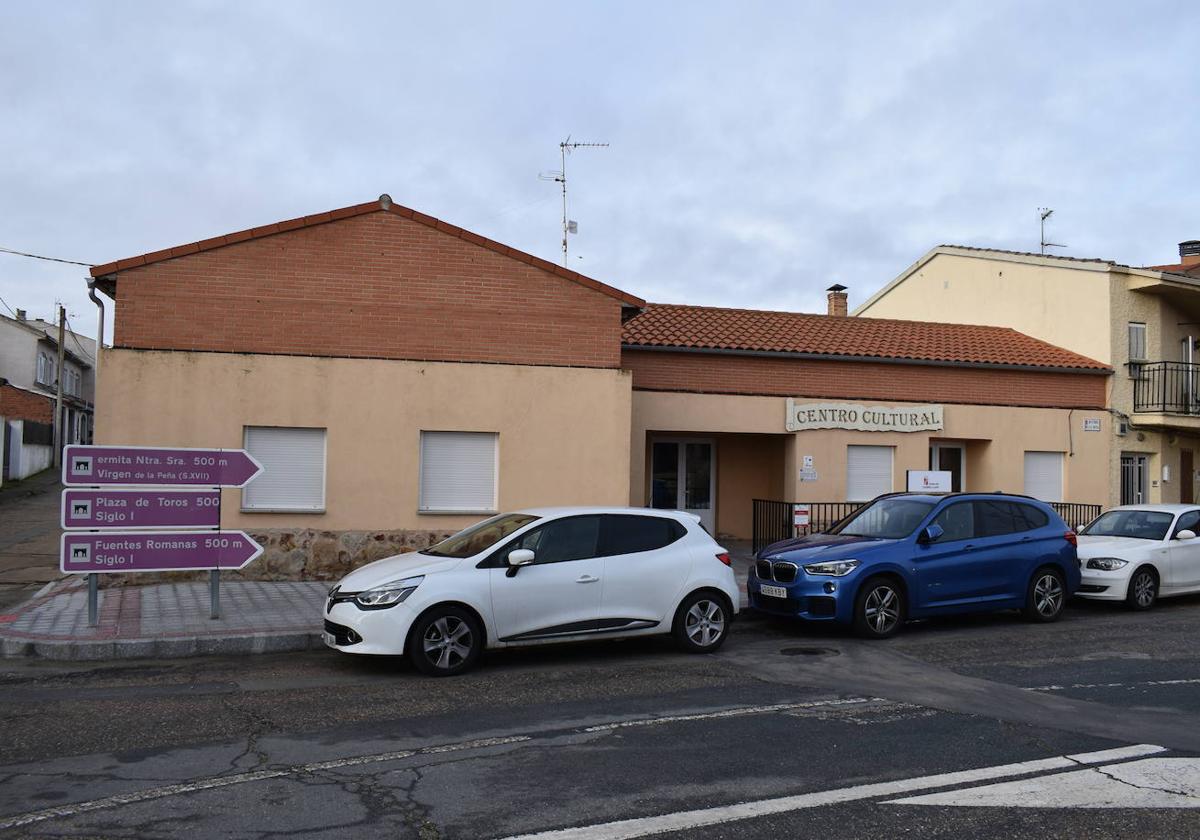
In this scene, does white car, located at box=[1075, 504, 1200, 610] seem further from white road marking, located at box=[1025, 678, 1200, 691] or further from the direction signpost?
the direction signpost

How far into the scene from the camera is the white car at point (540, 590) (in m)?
8.26

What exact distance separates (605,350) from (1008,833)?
10.7 meters

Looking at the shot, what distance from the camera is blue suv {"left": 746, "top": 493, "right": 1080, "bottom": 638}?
1031 cm

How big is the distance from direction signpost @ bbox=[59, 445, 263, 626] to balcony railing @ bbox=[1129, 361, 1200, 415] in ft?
58.2

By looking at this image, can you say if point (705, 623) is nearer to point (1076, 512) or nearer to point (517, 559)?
point (517, 559)

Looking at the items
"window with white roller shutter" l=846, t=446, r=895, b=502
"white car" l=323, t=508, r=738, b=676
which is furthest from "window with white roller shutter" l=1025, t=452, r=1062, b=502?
"white car" l=323, t=508, r=738, b=676

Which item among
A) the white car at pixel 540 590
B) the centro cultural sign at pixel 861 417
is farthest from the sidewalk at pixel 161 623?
the centro cultural sign at pixel 861 417

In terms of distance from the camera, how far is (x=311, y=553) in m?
13.6

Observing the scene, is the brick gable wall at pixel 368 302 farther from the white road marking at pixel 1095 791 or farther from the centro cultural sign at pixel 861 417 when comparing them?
the white road marking at pixel 1095 791

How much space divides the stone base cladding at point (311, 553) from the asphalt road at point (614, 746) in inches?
177

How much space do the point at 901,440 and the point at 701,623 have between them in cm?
974

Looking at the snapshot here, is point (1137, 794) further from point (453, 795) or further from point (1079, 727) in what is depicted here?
point (453, 795)

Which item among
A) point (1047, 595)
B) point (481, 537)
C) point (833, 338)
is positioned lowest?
point (1047, 595)

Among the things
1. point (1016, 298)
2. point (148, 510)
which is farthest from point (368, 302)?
point (1016, 298)
